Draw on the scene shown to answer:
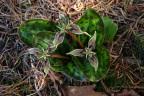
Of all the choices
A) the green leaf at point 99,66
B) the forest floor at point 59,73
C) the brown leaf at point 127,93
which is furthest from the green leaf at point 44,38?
the brown leaf at point 127,93

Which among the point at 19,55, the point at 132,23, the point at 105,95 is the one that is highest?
the point at 132,23

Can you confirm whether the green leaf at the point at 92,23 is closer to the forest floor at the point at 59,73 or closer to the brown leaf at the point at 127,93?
the forest floor at the point at 59,73

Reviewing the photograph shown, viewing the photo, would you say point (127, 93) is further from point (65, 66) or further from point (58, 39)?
point (58, 39)

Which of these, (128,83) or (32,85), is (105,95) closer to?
(128,83)

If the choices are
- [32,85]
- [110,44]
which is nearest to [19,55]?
[32,85]

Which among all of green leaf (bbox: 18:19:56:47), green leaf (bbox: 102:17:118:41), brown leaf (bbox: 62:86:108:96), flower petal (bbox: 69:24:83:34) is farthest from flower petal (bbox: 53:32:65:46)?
brown leaf (bbox: 62:86:108:96)

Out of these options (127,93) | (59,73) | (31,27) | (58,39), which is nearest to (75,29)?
(58,39)

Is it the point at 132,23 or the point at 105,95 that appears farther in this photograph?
the point at 132,23
